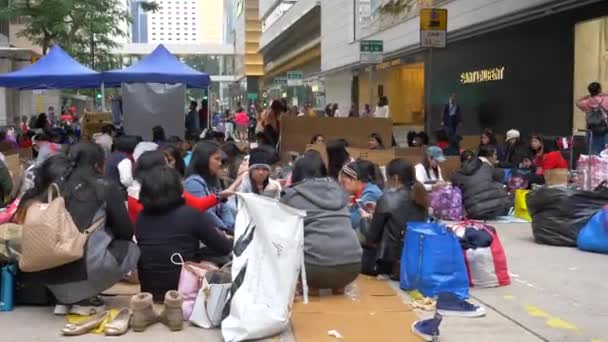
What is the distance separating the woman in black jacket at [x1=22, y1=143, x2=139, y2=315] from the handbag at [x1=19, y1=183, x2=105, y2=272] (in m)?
0.19

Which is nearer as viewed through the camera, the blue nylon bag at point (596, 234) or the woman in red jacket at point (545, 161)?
the blue nylon bag at point (596, 234)

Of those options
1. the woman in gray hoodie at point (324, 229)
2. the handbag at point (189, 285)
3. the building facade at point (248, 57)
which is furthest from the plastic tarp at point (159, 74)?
the building facade at point (248, 57)

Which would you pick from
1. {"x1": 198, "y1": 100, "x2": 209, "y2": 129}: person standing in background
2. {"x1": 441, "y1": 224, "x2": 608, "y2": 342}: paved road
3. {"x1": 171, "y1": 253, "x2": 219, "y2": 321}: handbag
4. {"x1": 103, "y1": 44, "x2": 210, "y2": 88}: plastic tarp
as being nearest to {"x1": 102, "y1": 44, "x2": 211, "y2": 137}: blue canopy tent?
{"x1": 103, "y1": 44, "x2": 210, "y2": 88}: plastic tarp

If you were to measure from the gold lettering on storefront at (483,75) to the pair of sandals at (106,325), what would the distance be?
A: 17.9m

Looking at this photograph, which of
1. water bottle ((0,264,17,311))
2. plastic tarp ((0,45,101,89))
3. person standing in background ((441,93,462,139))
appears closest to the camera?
water bottle ((0,264,17,311))

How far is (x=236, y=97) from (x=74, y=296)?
259ft

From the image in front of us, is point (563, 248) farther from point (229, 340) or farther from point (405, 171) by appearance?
point (229, 340)

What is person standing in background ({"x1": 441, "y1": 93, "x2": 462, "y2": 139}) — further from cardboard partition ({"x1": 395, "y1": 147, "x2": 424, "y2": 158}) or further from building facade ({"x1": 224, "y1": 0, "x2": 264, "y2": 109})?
building facade ({"x1": 224, "y1": 0, "x2": 264, "y2": 109})

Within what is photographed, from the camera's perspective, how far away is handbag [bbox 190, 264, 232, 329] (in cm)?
581

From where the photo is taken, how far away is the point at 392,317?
6.30 metres

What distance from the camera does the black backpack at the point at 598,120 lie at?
1313cm

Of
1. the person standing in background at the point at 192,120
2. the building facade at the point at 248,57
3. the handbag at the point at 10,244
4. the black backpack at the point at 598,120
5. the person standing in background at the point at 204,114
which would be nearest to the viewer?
the handbag at the point at 10,244

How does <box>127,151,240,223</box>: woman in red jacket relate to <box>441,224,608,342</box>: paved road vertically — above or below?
above

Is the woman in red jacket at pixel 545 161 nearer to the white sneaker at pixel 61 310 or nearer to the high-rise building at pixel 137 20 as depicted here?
the white sneaker at pixel 61 310
